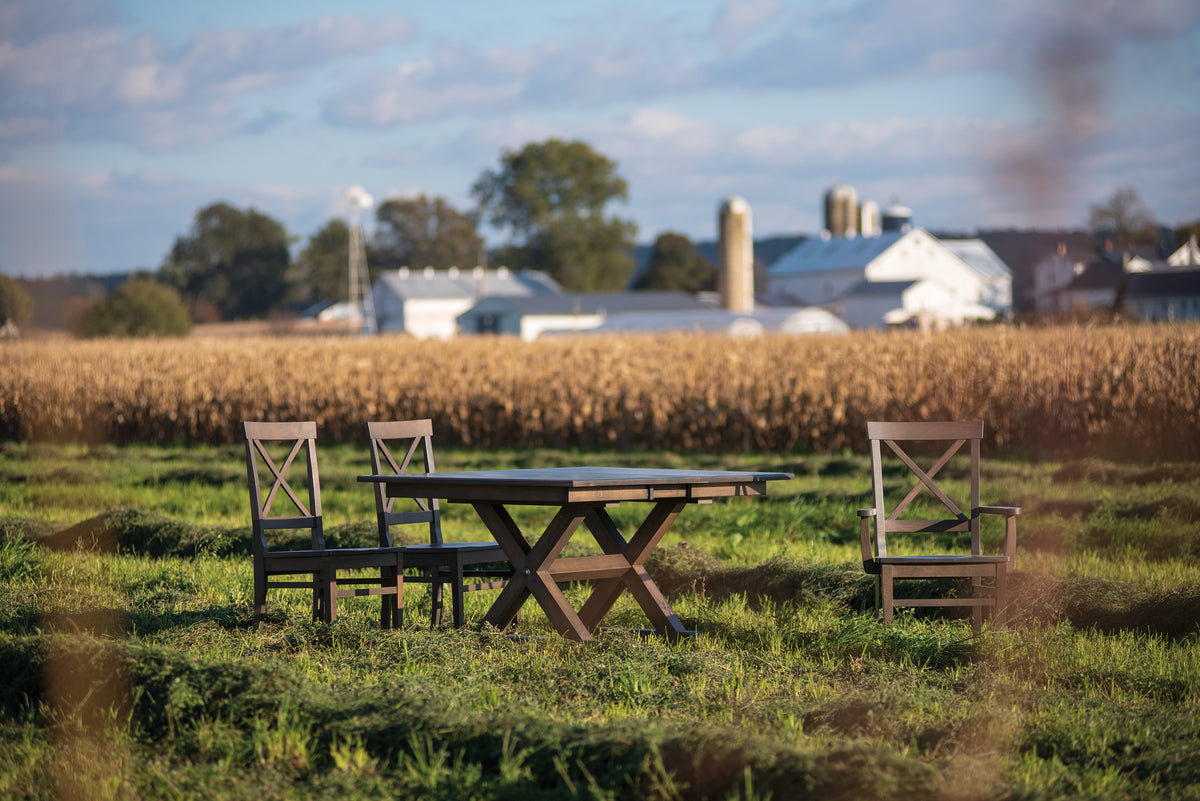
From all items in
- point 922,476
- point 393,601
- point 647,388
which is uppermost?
point 647,388

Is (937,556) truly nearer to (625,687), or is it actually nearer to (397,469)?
(625,687)

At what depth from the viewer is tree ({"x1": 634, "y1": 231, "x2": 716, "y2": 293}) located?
94125 millimetres

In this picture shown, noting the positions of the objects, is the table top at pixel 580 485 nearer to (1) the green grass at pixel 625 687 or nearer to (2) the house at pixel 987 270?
(1) the green grass at pixel 625 687

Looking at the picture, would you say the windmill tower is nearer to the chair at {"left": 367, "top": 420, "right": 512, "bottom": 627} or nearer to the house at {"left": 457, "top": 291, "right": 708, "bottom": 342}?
the house at {"left": 457, "top": 291, "right": 708, "bottom": 342}

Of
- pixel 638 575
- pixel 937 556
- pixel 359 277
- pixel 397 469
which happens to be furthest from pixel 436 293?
pixel 937 556

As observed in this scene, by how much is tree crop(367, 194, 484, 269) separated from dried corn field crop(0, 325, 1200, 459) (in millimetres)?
81102

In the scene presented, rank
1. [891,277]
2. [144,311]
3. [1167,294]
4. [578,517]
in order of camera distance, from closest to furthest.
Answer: [578,517] → [1167,294] → [144,311] → [891,277]

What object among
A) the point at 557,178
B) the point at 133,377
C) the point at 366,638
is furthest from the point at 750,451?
the point at 557,178

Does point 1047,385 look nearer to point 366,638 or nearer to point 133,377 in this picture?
point 366,638

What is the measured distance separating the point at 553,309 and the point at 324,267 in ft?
110

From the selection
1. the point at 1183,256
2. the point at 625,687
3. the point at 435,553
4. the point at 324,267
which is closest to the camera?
the point at 625,687

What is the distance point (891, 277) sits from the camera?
83.9m

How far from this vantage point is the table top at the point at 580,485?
675cm

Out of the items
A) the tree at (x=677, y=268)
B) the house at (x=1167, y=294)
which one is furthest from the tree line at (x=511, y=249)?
the house at (x=1167, y=294)
